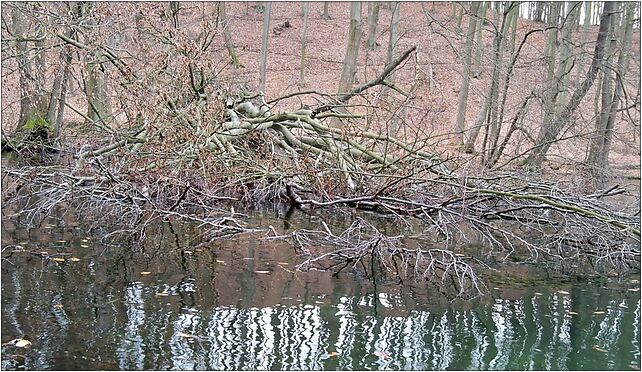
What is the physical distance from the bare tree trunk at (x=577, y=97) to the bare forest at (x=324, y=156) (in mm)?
37

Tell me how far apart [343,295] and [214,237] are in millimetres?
2195

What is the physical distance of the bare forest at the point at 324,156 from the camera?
7.39 metres

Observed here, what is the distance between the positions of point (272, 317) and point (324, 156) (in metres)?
4.83

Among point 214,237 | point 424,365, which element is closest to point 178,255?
point 214,237

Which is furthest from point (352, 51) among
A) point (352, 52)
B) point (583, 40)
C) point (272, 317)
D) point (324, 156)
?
point (272, 317)

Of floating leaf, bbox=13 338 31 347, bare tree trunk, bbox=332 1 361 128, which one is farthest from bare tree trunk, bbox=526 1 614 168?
floating leaf, bbox=13 338 31 347

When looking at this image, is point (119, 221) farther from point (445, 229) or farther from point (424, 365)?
point (424, 365)

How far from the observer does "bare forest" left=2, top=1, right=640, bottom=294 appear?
739 centimetres

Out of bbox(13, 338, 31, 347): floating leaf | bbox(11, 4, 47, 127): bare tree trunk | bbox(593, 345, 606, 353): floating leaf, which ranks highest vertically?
bbox(11, 4, 47, 127): bare tree trunk

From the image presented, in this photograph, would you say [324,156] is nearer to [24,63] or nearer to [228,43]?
[24,63]

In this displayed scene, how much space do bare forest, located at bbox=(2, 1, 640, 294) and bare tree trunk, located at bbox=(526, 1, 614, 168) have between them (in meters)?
0.04

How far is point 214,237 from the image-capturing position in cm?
741

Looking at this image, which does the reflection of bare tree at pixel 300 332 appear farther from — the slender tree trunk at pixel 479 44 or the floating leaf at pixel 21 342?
the slender tree trunk at pixel 479 44

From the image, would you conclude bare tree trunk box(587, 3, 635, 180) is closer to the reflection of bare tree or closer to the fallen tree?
the fallen tree
